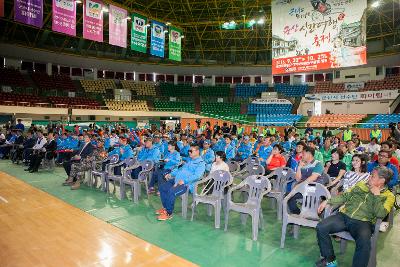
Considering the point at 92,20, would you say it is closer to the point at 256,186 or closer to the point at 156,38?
the point at 156,38

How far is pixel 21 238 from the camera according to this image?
427 cm

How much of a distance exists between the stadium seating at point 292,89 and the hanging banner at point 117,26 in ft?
75.0

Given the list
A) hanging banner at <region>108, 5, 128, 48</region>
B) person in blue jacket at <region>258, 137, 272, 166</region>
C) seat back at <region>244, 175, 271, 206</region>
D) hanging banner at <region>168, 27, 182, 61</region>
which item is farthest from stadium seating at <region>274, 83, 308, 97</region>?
seat back at <region>244, 175, 271, 206</region>

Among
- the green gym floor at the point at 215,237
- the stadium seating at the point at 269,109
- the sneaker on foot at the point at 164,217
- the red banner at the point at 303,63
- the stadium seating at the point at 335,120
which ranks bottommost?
the green gym floor at the point at 215,237

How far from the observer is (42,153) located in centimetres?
973

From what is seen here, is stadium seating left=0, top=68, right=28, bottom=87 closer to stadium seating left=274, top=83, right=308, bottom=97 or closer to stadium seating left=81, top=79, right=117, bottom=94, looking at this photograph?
stadium seating left=81, top=79, right=117, bottom=94

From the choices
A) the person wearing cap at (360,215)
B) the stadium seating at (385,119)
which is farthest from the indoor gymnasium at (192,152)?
the stadium seating at (385,119)

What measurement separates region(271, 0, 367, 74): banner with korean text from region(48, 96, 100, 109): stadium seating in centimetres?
1885

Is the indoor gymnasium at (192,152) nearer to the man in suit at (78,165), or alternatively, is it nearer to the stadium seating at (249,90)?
the man in suit at (78,165)

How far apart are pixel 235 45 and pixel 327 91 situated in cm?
1150

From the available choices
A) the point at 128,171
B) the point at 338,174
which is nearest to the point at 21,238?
the point at 128,171

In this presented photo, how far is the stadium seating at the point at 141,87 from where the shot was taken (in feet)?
103

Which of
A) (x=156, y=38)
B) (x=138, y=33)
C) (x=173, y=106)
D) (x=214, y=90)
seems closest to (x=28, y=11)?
(x=138, y=33)

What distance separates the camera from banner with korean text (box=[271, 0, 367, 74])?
10803mm
